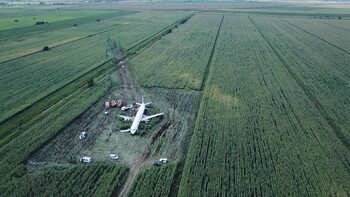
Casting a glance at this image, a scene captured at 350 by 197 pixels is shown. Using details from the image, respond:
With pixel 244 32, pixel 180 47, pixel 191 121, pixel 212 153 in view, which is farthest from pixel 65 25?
pixel 212 153

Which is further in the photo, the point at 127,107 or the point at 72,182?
the point at 127,107

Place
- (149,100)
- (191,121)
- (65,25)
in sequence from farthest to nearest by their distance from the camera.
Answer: (65,25) → (149,100) → (191,121)

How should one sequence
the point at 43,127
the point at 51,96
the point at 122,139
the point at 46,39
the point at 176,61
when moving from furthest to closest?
the point at 46,39 → the point at 176,61 → the point at 51,96 → the point at 43,127 → the point at 122,139

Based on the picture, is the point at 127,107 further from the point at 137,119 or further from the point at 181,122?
the point at 181,122

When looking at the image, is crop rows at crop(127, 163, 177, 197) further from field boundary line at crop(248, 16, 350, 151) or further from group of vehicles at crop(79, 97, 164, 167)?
field boundary line at crop(248, 16, 350, 151)

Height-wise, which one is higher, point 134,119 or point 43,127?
point 134,119

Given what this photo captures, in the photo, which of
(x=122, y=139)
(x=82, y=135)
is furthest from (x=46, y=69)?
(x=122, y=139)

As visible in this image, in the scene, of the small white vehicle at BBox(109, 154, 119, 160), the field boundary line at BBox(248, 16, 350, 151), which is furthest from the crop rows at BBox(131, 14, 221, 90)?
the small white vehicle at BBox(109, 154, 119, 160)

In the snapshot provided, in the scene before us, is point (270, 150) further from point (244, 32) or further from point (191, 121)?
point (244, 32)
